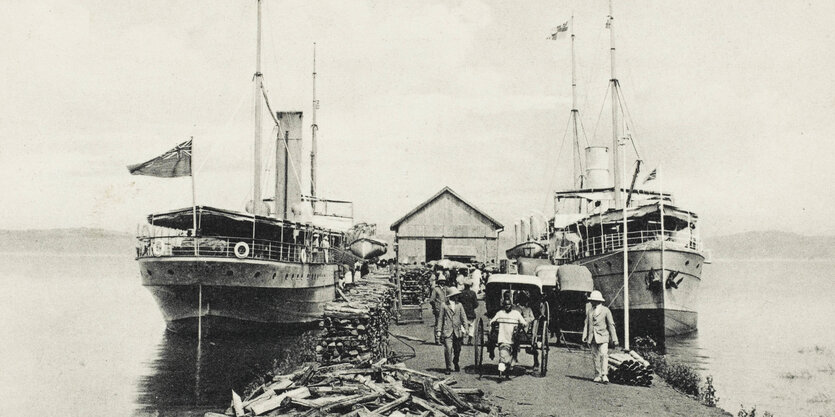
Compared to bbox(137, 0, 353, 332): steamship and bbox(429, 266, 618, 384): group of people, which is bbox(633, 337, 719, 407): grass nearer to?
bbox(429, 266, 618, 384): group of people

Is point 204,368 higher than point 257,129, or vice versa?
point 257,129

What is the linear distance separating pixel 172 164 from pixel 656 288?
18.9m

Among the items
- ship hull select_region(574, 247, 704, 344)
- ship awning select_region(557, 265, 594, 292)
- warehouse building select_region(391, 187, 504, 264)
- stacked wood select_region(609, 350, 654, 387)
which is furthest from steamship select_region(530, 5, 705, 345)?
warehouse building select_region(391, 187, 504, 264)

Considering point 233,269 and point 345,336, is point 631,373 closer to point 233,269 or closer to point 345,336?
point 345,336

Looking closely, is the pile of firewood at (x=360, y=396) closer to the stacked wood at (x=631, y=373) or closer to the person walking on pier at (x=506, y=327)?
the person walking on pier at (x=506, y=327)

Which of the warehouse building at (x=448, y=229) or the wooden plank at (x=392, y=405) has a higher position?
the warehouse building at (x=448, y=229)

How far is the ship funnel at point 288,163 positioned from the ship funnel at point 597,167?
19509 millimetres

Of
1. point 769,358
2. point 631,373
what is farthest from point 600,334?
point 769,358

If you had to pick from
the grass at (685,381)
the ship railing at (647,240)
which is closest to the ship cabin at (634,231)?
the ship railing at (647,240)

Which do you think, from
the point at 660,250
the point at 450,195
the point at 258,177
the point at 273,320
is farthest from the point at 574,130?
the point at 273,320

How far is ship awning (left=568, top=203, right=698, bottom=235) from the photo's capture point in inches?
1009

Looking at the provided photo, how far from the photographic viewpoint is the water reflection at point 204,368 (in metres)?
14.6

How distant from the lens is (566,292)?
18.2 metres

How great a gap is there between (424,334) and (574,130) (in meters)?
34.3
